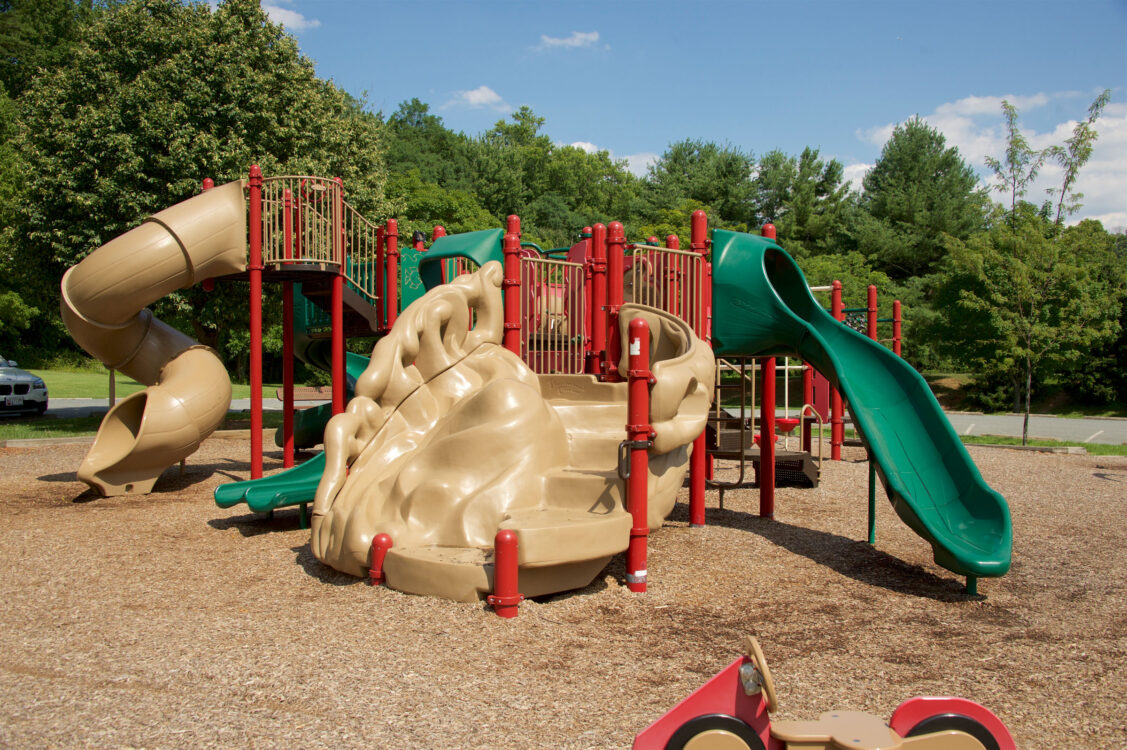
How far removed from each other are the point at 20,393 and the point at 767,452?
21730 millimetres

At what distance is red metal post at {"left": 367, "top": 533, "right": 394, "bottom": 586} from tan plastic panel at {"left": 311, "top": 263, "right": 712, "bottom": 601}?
0.09m

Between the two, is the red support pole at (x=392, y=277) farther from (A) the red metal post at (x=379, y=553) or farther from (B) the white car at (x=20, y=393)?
(B) the white car at (x=20, y=393)

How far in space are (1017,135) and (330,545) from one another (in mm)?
22763

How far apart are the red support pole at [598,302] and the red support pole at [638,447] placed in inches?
92.5

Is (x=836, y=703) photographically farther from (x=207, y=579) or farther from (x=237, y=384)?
(x=237, y=384)

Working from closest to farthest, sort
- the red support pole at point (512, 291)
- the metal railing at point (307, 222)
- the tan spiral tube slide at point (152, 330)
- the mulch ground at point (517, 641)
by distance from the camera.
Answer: the mulch ground at point (517, 641) < the red support pole at point (512, 291) < the tan spiral tube slide at point (152, 330) < the metal railing at point (307, 222)

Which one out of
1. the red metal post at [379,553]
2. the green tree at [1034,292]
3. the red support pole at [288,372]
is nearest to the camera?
the red metal post at [379,553]

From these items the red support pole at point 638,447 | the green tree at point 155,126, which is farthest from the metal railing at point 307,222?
the green tree at point 155,126

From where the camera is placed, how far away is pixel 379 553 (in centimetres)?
639

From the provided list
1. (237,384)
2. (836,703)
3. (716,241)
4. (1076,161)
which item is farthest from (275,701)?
(237,384)

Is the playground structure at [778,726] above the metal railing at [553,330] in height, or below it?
below

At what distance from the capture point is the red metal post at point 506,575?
579 centimetres

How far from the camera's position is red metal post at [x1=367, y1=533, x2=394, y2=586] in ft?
Answer: 21.0

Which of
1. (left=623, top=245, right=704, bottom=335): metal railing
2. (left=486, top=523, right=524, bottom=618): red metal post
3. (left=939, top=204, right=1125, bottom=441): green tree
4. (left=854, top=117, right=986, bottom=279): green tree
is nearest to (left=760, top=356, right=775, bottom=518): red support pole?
(left=623, top=245, right=704, bottom=335): metal railing
